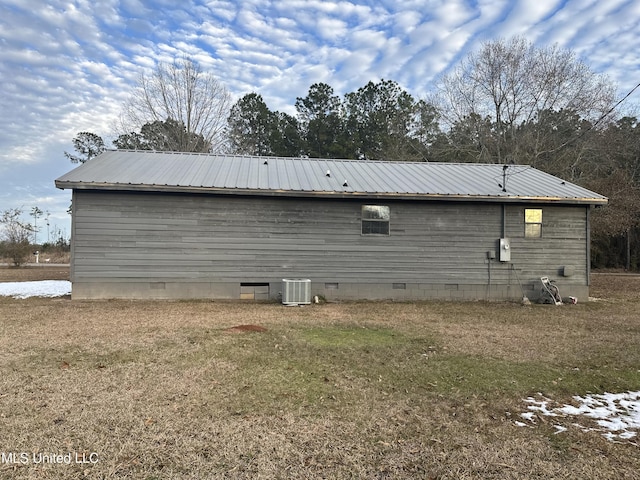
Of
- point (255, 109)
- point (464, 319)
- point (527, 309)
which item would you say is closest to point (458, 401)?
point (464, 319)

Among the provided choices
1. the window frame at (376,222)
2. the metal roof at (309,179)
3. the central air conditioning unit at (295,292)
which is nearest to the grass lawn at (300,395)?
the central air conditioning unit at (295,292)

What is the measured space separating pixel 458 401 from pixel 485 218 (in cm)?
831

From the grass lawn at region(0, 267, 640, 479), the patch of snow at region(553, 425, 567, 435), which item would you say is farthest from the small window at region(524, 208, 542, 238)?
the patch of snow at region(553, 425, 567, 435)

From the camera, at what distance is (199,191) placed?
1020 cm

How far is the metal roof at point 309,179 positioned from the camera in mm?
10312

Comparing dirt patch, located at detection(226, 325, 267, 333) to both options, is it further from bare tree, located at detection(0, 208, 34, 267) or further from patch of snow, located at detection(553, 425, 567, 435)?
bare tree, located at detection(0, 208, 34, 267)

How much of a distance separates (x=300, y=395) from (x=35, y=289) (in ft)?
37.4

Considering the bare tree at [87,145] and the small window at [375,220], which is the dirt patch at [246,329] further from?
the bare tree at [87,145]

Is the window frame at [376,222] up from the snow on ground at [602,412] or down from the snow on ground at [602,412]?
up

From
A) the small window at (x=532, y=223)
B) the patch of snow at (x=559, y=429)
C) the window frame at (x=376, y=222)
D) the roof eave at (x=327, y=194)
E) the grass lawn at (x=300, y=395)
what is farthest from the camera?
the small window at (x=532, y=223)

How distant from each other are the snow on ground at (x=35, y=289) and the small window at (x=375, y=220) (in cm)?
824

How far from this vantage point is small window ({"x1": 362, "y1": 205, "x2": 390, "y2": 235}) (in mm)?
11086

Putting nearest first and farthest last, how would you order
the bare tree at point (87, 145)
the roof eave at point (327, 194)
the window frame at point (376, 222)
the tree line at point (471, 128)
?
the roof eave at point (327, 194) → the window frame at point (376, 222) → the tree line at point (471, 128) → the bare tree at point (87, 145)

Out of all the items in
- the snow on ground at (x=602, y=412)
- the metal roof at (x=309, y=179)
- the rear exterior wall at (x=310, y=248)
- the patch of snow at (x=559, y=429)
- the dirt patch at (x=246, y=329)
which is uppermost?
the metal roof at (x=309, y=179)
